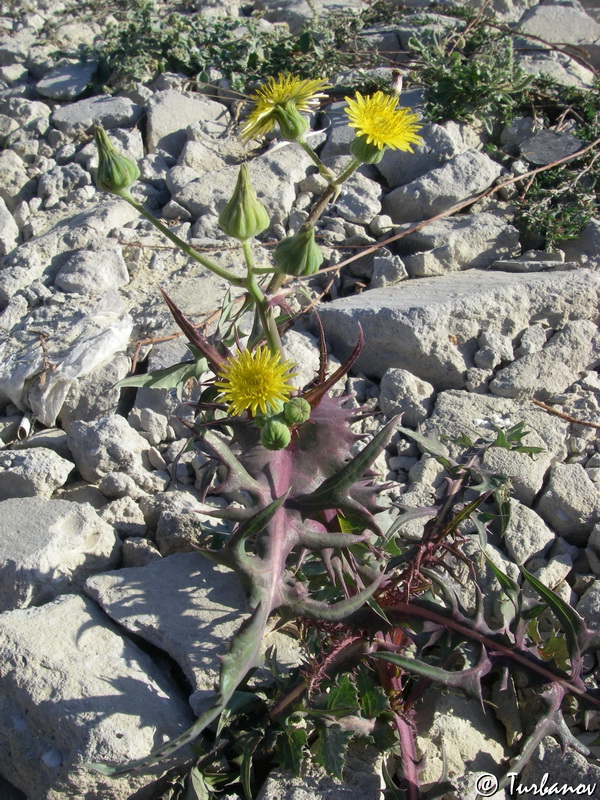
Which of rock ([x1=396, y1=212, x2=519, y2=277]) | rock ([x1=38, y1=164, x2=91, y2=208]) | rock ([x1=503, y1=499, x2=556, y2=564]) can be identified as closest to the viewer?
rock ([x1=503, y1=499, x2=556, y2=564])

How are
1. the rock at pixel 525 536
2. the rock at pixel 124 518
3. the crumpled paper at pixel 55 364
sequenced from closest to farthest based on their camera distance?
the rock at pixel 525 536, the rock at pixel 124 518, the crumpled paper at pixel 55 364

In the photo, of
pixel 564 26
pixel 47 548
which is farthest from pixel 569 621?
pixel 564 26

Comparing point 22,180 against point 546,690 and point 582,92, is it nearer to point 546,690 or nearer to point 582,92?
point 582,92

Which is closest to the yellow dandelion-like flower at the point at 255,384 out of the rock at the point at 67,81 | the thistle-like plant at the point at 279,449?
the thistle-like plant at the point at 279,449

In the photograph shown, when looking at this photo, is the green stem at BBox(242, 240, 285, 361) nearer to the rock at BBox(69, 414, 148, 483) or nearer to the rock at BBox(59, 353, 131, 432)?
the rock at BBox(69, 414, 148, 483)

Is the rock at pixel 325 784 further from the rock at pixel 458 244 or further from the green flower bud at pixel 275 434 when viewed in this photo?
the rock at pixel 458 244

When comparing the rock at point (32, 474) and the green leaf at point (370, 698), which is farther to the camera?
the rock at point (32, 474)

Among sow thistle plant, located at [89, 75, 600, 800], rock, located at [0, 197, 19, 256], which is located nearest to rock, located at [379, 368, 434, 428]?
sow thistle plant, located at [89, 75, 600, 800]
